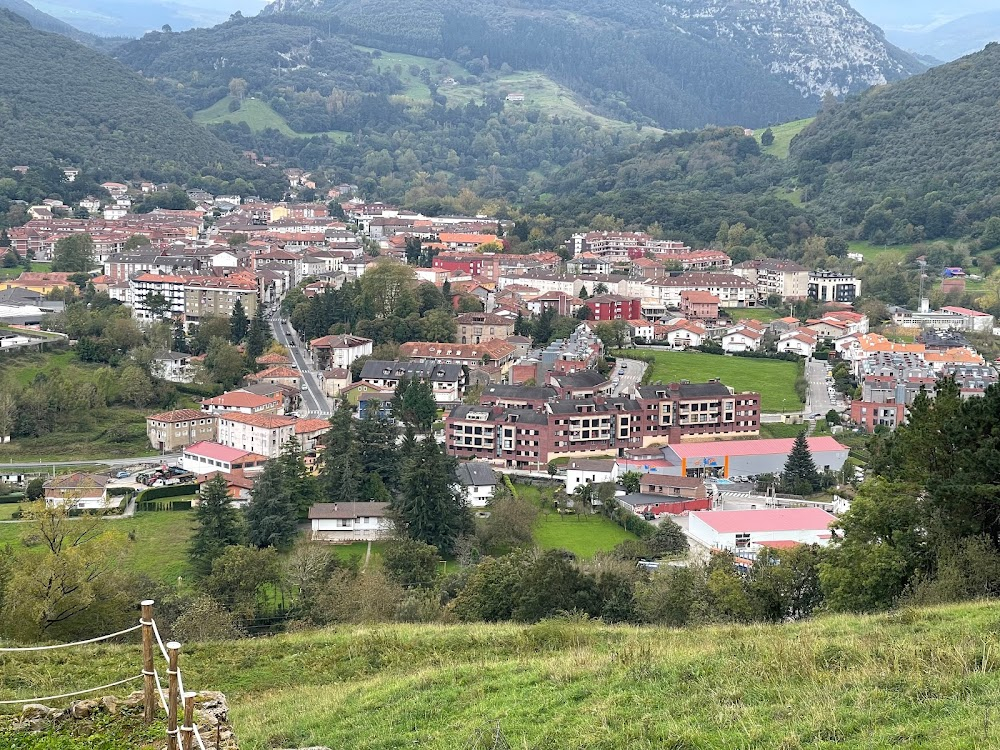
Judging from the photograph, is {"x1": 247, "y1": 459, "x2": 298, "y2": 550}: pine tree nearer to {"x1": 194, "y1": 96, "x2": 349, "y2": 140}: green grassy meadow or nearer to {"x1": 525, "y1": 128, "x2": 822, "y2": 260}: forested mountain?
{"x1": 525, "y1": 128, "x2": 822, "y2": 260}: forested mountain

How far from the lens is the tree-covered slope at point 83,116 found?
235ft

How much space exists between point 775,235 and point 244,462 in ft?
126

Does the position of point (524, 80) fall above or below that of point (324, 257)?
above

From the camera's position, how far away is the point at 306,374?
37.6 m

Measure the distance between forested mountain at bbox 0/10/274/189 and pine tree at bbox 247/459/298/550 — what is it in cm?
5057

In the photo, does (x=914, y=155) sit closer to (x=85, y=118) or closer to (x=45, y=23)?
(x=85, y=118)

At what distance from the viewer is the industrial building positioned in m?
28.9

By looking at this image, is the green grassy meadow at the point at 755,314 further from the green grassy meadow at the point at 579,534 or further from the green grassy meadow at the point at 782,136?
the green grassy meadow at the point at 782,136

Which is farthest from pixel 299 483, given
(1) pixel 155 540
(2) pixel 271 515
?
(1) pixel 155 540

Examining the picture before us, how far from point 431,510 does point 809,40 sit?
133622 millimetres

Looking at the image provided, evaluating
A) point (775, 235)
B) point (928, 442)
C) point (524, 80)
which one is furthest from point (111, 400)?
point (524, 80)

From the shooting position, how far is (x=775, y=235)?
60500mm

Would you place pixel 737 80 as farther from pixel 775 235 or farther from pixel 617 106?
pixel 775 235

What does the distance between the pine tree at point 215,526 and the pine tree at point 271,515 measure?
0.37 m
